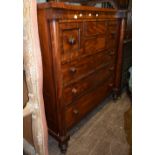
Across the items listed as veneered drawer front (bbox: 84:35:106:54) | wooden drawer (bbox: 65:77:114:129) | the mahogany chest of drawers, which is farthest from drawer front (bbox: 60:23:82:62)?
wooden drawer (bbox: 65:77:114:129)

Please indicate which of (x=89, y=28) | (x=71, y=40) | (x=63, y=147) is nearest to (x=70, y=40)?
(x=71, y=40)

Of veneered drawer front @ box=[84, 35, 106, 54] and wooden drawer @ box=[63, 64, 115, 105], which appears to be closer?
wooden drawer @ box=[63, 64, 115, 105]

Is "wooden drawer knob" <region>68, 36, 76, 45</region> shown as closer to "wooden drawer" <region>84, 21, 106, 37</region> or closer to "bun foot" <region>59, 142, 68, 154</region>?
"wooden drawer" <region>84, 21, 106, 37</region>

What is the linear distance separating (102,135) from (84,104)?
37 cm

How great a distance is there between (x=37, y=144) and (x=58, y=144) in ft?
1.72

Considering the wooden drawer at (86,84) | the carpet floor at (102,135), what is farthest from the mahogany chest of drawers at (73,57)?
the carpet floor at (102,135)

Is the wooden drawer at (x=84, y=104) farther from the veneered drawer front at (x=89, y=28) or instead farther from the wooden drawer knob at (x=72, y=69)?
the veneered drawer front at (x=89, y=28)

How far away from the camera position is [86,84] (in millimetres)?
1566

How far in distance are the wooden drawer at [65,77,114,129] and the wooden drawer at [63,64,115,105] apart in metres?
0.06

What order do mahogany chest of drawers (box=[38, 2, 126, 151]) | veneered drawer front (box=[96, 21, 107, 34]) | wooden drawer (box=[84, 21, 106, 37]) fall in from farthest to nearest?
veneered drawer front (box=[96, 21, 107, 34]) → wooden drawer (box=[84, 21, 106, 37]) → mahogany chest of drawers (box=[38, 2, 126, 151])

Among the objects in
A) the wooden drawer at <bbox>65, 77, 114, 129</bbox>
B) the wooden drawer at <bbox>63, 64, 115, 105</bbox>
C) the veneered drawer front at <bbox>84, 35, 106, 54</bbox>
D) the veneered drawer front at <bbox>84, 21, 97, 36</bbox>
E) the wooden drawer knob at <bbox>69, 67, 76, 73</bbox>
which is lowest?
the wooden drawer at <bbox>65, 77, 114, 129</bbox>

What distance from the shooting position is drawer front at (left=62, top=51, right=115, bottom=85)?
1274 mm
